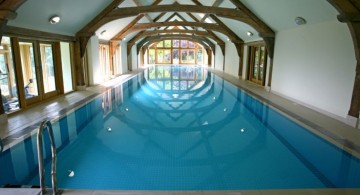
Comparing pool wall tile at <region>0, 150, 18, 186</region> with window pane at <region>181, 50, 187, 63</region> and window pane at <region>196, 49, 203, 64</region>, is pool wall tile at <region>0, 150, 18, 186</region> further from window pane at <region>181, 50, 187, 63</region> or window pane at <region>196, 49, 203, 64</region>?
window pane at <region>196, 49, 203, 64</region>

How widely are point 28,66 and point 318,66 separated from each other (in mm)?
7427

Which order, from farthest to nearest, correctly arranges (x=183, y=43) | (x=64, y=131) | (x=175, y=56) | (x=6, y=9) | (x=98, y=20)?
(x=175, y=56), (x=183, y=43), (x=98, y=20), (x=64, y=131), (x=6, y=9)

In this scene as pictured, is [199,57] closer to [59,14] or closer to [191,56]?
[191,56]

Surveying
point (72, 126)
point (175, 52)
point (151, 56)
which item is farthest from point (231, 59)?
point (151, 56)

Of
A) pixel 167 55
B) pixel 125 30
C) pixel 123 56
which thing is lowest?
pixel 123 56

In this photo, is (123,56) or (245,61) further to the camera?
(123,56)

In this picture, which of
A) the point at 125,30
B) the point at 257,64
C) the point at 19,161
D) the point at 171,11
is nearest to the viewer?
the point at 19,161

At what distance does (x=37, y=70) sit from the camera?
5.80m

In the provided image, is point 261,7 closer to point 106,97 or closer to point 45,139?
point 106,97

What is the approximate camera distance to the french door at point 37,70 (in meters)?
5.77

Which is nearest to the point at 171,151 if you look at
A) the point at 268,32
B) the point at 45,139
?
the point at 45,139

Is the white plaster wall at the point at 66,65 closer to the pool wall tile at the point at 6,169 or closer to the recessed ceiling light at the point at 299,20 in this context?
the pool wall tile at the point at 6,169

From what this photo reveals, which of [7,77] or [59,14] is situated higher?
[59,14]

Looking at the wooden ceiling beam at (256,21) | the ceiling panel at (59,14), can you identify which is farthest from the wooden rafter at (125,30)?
the wooden ceiling beam at (256,21)
